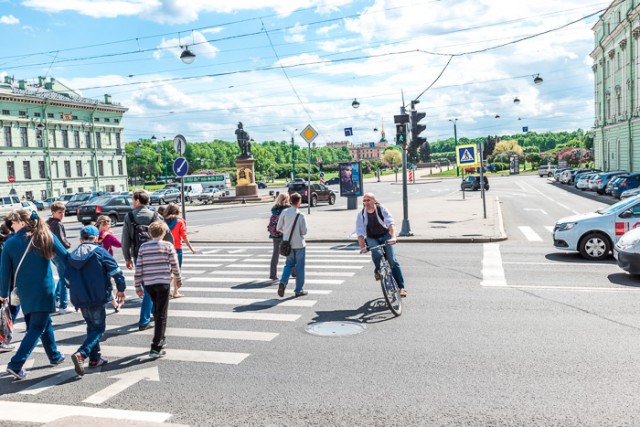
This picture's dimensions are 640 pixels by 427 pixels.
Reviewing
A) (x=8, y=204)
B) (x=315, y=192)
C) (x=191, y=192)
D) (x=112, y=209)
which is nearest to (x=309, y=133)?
(x=112, y=209)

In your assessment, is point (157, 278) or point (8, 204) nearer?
point (157, 278)

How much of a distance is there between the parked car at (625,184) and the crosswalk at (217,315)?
2740 cm

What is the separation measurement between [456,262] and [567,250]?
2580mm

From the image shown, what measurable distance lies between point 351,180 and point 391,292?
24.3 meters

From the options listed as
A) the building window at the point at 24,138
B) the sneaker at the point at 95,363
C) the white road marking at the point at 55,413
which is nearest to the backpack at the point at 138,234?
the sneaker at the point at 95,363

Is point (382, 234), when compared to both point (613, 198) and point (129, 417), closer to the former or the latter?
point (129, 417)

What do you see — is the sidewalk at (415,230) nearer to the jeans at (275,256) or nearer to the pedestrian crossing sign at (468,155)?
the pedestrian crossing sign at (468,155)

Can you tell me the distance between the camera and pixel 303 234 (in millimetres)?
9938

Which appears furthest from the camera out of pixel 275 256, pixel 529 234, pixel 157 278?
pixel 529 234

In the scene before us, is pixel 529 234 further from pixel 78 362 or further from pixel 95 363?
pixel 78 362

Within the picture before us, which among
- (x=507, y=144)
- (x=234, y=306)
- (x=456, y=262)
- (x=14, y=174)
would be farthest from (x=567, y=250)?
(x=507, y=144)

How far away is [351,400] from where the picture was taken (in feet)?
17.3

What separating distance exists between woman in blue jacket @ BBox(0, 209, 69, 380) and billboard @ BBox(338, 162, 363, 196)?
87.3ft

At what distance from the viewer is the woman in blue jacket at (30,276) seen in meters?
6.14
